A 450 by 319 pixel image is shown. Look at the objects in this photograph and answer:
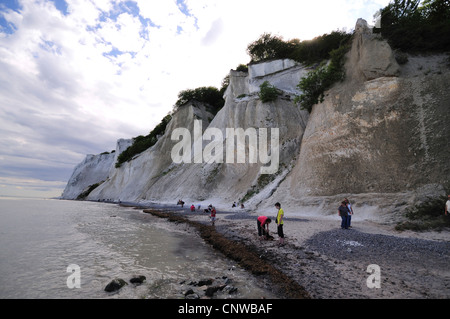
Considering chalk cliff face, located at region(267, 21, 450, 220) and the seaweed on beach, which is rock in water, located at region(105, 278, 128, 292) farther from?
chalk cliff face, located at region(267, 21, 450, 220)

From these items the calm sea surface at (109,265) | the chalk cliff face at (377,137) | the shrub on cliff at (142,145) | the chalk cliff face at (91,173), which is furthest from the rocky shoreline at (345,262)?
the chalk cliff face at (91,173)

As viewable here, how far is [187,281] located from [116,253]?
420 centimetres

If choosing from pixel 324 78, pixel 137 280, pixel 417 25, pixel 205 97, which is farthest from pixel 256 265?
pixel 205 97

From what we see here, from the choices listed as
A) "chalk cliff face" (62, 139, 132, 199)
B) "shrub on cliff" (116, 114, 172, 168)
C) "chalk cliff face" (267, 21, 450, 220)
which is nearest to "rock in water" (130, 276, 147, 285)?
"chalk cliff face" (267, 21, 450, 220)

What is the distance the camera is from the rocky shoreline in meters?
4.33

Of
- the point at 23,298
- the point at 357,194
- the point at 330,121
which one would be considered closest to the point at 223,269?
the point at 23,298

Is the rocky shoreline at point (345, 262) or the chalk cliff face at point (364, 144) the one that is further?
the chalk cliff face at point (364, 144)

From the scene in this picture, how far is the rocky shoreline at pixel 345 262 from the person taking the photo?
4.33 m

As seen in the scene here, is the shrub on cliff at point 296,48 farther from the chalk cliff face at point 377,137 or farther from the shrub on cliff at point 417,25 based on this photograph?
the chalk cliff face at point 377,137

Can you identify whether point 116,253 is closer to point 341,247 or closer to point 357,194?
point 341,247

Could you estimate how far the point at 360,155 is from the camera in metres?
14.5

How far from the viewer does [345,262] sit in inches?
233

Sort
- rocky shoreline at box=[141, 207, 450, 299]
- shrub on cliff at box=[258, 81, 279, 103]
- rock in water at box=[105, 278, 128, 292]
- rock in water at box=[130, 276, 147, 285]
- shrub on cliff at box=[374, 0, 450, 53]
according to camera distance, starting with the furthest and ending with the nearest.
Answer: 1. shrub on cliff at box=[258, 81, 279, 103]
2. shrub on cliff at box=[374, 0, 450, 53]
3. rock in water at box=[130, 276, 147, 285]
4. rock in water at box=[105, 278, 128, 292]
5. rocky shoreline at box=[141, 207, 450, 299]

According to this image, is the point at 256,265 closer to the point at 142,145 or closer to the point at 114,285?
the point at 114,285
